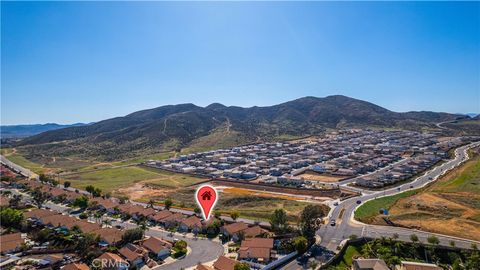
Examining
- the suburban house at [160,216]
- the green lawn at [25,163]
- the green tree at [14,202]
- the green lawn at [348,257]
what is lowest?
the green lawn at [348,257]

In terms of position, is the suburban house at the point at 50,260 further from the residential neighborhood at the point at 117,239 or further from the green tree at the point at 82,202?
the green tree at the point at 82,202

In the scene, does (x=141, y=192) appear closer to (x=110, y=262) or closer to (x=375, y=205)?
(x=110, y=262)

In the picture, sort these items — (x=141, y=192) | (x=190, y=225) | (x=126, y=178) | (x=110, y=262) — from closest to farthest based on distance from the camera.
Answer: (x=110, y=262)
(x=190, y=225)
(x=141, y=192)
(x=126, y=178)

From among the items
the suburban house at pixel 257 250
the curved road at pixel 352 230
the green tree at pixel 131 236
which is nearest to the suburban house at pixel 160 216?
the green tree at pixel 131 236

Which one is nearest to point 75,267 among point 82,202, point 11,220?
point 11,220

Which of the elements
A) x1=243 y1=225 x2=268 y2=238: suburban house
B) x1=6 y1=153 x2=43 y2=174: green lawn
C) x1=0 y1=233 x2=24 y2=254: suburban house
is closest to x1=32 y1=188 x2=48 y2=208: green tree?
x1=0 y1=233 x2=24 y2=254: suburban house

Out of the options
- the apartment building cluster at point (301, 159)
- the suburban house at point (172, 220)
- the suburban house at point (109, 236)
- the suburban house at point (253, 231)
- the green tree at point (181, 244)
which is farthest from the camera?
the apartment building cluster at point (301, 159)

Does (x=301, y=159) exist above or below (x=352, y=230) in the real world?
above

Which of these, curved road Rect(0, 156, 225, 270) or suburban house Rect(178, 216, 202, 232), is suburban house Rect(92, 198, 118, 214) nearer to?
curved road Rect(0, 156, 225, 270)
